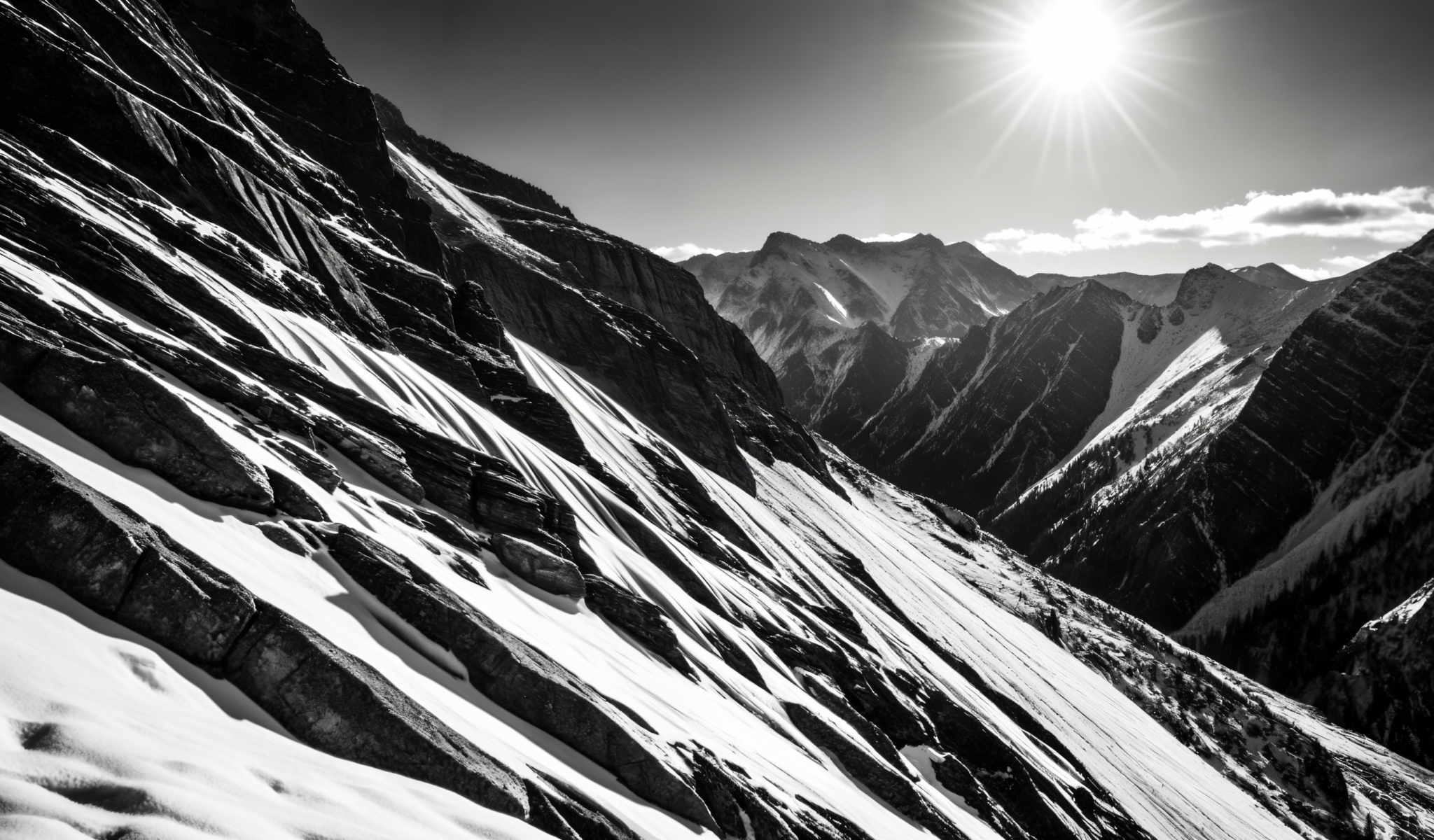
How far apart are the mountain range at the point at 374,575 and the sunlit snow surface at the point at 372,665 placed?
7 cm

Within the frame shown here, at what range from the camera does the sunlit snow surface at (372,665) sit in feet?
25.0

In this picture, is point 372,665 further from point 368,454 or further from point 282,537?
point 368,454

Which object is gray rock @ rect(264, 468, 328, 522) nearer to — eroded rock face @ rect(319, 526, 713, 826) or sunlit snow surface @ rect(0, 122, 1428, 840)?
sunlit snow surface @ rect(0, 122, 1428, 840)

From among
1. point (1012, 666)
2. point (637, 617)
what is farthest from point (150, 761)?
point (1012, 666)

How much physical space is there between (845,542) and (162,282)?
2376 inches

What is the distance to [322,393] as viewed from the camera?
22781 mm

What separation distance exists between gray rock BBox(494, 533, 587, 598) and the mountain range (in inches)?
4.5

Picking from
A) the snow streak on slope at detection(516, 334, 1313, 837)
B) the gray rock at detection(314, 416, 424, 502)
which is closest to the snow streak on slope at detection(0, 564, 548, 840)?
the gray rock at detection(314, 416, 424, 502)

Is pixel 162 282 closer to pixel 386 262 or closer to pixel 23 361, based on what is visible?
pixel 23 361

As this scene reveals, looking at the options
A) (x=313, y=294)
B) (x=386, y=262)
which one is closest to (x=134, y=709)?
(x=313, y=294)

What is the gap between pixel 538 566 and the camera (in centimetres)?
2180

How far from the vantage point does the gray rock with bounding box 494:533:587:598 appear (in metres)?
21.5

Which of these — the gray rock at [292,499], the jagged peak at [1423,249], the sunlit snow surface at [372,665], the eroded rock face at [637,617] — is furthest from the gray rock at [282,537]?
the jagged peak at [1423,249]

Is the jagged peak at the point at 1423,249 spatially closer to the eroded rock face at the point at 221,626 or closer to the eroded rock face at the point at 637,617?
the eroded rock face at the point at 637,617
